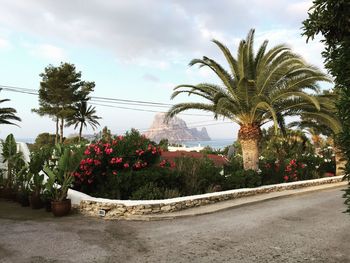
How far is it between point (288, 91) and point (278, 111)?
111cm

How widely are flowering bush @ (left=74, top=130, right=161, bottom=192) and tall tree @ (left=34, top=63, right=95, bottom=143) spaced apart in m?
38.1

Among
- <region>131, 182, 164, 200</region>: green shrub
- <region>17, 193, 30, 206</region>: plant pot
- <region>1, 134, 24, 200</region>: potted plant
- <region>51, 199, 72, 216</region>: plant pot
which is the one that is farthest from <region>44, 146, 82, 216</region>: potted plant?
<region>1, 134, 24, 200</region>: potted plant

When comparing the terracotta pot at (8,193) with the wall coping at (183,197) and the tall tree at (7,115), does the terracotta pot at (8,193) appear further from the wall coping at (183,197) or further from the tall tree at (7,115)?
the tall tree at (7,115)

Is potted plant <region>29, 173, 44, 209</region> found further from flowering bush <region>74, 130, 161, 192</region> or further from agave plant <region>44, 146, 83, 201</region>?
flowering bush <region>74, 130, 161, 192</region>

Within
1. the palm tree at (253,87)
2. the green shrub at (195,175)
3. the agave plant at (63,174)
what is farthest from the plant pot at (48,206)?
the palm tree at (253,87)

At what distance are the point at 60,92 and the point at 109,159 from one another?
40402 mm

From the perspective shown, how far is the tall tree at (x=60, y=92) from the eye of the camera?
161 ft

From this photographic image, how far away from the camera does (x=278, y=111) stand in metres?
14.5

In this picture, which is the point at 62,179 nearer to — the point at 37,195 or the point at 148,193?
the point at 37,195

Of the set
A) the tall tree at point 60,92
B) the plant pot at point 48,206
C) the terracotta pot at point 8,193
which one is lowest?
the plant pot at point 48,206

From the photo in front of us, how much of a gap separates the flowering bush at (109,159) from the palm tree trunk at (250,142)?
4132 mm

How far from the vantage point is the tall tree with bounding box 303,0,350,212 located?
3787 millimetres

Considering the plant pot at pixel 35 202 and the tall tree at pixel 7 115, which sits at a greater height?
the tall tree at pixel 7 115

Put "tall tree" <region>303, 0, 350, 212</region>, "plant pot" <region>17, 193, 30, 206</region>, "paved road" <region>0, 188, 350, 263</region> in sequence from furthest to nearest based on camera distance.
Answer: "plant pot" <region>17, 193, 30, 206</region>, "paved road" <region>0, 188, 350, 263</region>, "tall tree" <region>303, 0, 350, 212</region>
